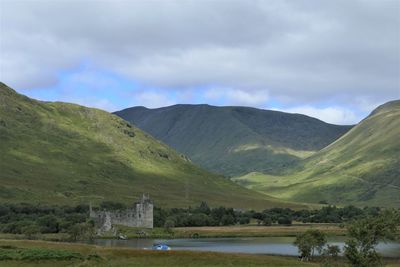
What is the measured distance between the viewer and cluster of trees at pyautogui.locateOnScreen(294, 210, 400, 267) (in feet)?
256

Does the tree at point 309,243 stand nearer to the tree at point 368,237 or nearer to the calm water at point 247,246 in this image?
the calm water at point 247,246

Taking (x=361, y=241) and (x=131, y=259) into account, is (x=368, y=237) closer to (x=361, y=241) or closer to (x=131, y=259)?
(x=361, y=241)

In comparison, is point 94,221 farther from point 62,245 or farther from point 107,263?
point 107,263

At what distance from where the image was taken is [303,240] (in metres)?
117

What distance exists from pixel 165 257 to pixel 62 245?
24.6 meters

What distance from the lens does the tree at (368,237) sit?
77.6 metres

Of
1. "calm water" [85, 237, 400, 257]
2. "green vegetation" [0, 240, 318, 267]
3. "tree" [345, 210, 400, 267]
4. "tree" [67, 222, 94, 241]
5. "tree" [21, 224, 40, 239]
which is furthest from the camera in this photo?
"tree" [21, 224, 40, 239]

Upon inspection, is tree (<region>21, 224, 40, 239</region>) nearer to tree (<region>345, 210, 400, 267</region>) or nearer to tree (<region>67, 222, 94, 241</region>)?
tree (<region>67, 222, 94, 241</region>)

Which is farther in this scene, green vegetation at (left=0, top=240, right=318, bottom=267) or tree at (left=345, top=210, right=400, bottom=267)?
green vegetation at (left=0, top=240, right=318, bottom=267)

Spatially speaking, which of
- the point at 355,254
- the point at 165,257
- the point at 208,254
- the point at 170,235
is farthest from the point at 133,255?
the point at 170,235

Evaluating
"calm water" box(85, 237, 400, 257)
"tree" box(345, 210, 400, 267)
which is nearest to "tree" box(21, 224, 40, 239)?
"calm water" box(85, 237, 400, 257)

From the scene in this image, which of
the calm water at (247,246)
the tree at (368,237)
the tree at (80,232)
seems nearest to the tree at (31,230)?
the tree at (80,232)

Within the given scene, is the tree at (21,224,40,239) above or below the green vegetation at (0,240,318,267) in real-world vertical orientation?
above

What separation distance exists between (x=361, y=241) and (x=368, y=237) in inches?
53.0
